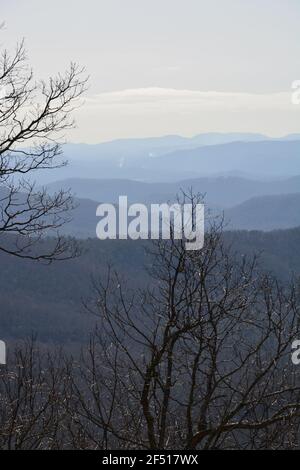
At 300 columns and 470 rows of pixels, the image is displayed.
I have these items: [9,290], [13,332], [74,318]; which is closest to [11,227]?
[13,332]

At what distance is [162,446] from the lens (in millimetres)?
7809

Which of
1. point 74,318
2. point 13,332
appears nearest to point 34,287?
point 74,318

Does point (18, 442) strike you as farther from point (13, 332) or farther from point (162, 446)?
point (13, 332)

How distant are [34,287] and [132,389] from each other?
105 m

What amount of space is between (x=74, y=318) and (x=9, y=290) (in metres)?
15.6

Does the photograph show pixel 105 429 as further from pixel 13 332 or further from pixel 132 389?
pixel 13 332

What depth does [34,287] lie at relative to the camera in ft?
368

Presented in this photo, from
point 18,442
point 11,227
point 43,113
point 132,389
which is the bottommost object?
point 18,442

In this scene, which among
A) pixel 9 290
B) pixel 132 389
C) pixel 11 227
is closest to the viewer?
pixel 132 389

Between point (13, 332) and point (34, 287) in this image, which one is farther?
point (34, 287)
